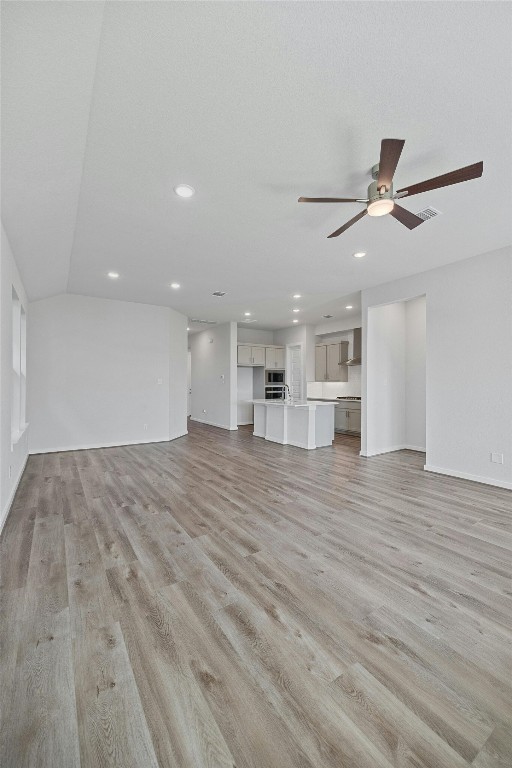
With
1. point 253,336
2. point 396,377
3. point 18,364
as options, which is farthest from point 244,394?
point 18,364

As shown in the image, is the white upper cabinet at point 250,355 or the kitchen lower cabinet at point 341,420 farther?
the white upper cabinet at point 250,355

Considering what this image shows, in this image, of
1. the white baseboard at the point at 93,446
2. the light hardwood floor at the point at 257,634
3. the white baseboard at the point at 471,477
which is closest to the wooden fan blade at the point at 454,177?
the light hardwood floor at the point at 257,634

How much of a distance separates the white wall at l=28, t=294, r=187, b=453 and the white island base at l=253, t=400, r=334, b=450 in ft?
7.40

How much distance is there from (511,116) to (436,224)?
4.67 ft

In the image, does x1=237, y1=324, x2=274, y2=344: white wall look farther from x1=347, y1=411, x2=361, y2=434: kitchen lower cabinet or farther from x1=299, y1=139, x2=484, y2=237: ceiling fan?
x1=299, y1=139, x2=484, y2=237: ceiling fan

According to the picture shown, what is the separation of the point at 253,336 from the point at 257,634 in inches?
358

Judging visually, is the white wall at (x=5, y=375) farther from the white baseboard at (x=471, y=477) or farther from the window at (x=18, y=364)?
the white baseboard at (x=471, y=477)

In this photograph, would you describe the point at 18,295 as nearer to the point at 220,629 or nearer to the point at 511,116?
the point at 220,629

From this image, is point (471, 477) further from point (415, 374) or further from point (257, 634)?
point (257, 634)

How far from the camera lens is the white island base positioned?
6.39 meters

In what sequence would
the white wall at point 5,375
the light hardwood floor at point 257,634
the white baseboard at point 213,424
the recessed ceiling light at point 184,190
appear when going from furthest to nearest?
1. the white baseboard at point 213,424
2. the white wall at point 5,375
3. the recessed ceiling light at point 184,190
4. the light hardwood floor at point 257,634

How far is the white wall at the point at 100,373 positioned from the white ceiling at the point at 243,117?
2500 mm

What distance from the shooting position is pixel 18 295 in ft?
13.4

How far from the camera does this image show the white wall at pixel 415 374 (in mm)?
6125
